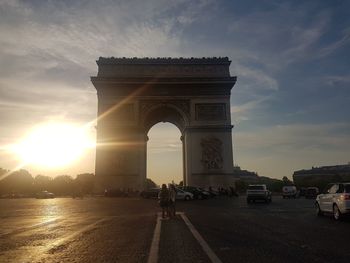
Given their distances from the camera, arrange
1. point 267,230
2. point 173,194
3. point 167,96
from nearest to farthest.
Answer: point 267,230 → point 173,194 → point 167,96

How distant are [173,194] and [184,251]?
9.78m

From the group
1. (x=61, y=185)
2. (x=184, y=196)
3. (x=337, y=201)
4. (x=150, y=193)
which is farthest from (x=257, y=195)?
(x=61, y=185)

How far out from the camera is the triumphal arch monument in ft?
151

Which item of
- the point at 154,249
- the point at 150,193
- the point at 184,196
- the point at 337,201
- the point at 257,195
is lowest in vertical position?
the point at 154,249

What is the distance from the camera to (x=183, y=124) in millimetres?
49688

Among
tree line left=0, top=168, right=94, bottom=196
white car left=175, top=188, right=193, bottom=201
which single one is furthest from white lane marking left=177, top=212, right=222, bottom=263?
tree line left=0, top=168, right=94, bottom=196

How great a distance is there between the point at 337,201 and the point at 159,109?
34816 mm

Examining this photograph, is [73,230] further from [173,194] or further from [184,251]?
[173,194]

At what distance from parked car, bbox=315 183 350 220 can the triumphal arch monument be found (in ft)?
96.2

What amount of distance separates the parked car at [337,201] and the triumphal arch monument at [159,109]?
2933 cm

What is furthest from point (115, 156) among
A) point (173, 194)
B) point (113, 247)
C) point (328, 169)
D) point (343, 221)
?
point (328, 169)

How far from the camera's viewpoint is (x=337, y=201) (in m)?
15.0

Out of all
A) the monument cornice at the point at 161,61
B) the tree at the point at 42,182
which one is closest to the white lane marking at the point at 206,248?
the monument cornice at the point at 161,61

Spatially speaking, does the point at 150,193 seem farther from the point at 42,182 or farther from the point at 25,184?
the point at 42,182
